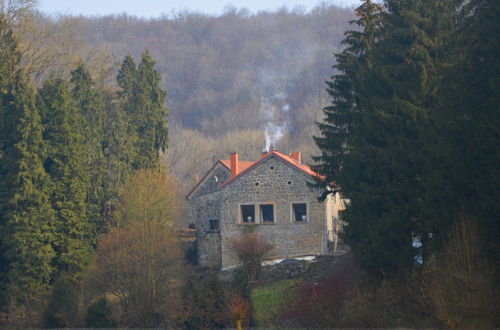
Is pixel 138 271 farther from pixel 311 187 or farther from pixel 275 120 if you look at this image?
pixel 275 120

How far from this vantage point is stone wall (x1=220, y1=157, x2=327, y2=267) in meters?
37.1

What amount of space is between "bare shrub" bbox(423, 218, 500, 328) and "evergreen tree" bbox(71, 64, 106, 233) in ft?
75.3

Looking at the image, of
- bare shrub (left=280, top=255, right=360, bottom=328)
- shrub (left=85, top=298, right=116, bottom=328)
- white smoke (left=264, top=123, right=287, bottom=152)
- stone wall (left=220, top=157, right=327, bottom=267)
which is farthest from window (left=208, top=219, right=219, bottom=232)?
white smoke (left=264, top=123, right=287, bottom=152)

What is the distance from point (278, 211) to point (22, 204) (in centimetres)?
1414

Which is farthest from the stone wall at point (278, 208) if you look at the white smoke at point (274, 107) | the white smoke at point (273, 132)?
the white smoke at point (274, 107)

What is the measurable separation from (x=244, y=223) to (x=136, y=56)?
281ft

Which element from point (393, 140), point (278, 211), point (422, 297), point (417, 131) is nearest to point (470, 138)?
point (422, 297)

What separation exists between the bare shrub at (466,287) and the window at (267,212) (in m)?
24.2

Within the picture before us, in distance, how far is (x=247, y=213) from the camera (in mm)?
39531

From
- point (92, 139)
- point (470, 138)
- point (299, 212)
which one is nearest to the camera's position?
point (470, 138)

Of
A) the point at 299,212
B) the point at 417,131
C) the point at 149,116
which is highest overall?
the point at 149,116

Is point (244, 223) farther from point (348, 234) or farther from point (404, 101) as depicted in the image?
point (404, 101)

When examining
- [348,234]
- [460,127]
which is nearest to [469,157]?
[460,127]

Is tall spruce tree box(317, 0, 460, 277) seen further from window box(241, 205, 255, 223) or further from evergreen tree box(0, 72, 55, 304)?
window box(241, 205, 255, 223)
